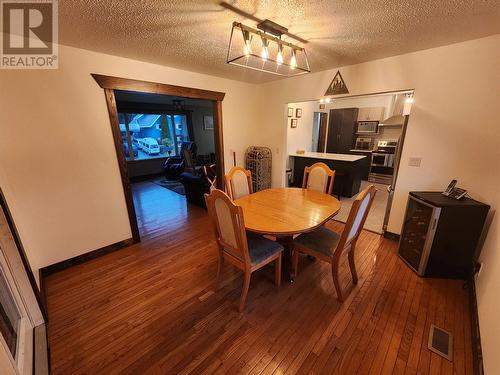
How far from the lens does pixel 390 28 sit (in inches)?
66.2

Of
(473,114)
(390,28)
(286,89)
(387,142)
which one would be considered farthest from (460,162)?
(387,142)

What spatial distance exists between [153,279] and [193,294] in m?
0.53

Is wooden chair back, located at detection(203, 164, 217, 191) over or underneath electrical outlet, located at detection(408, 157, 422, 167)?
A: underneath

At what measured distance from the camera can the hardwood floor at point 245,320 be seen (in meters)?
1.33

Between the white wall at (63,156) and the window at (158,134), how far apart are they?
470cm

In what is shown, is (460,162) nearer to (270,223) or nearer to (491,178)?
(491,178)

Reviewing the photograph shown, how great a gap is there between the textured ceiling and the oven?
3.80m

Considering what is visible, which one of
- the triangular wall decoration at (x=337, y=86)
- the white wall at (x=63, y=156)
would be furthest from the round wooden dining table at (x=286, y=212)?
the white wall at (x=63, y=156)

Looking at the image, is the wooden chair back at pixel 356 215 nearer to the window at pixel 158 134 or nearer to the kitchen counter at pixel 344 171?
the kitchen counter at pixel 344 171

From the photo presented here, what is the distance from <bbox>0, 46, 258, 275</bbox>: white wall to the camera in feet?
5.92


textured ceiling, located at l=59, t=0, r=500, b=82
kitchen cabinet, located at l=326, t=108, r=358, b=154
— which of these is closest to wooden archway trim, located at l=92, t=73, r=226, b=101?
textured ceiling, located at l=59, t=0, r=500, b=82

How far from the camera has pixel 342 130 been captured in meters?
6.03

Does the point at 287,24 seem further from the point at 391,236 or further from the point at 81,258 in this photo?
the point at 81,258

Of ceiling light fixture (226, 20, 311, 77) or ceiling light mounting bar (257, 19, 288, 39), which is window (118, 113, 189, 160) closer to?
ceiling light fixture (226, 20, 311, 77)
